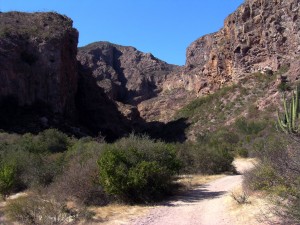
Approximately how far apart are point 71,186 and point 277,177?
7398 millimetres

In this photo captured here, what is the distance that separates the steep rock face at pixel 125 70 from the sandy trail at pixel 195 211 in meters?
76.3

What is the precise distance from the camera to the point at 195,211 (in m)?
12.1

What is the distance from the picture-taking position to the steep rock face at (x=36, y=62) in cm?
4822

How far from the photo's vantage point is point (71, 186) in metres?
13.8

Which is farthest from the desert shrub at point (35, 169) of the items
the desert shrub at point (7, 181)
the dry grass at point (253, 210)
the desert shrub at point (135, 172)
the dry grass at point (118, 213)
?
the dry grass at point (253, 210)

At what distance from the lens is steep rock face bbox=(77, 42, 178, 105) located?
334 ft

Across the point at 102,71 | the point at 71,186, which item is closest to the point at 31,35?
the point at 71,186

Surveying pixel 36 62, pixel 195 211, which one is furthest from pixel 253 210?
pixel 36 62

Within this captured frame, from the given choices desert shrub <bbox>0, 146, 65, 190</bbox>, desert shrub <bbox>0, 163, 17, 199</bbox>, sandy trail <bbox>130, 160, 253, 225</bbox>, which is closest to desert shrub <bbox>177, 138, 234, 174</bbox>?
sandy trail <bbox>130, 160, 253, 225</bbox>

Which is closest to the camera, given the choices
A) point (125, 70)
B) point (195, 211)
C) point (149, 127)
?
point (195, 211)

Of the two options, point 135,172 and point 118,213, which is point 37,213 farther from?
point 135,172

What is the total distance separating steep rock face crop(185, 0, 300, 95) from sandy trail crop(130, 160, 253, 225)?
120 feet

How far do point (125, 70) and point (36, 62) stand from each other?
228ft

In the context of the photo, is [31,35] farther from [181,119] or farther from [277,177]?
[277,177]
